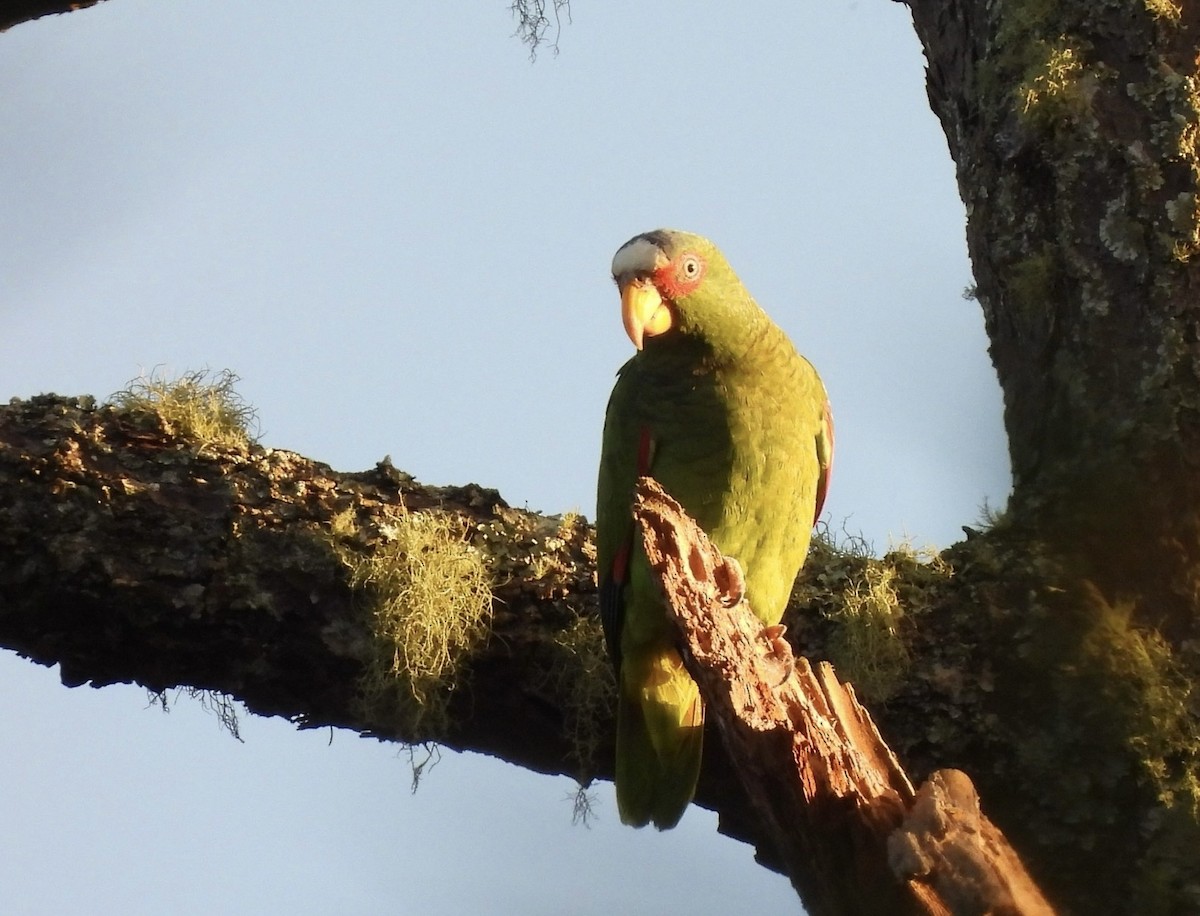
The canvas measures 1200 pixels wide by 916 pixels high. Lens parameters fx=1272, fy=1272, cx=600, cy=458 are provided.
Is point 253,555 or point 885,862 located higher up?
point 253,555

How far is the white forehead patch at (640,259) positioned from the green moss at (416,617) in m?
1.05

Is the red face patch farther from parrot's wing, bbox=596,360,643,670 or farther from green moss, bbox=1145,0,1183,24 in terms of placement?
green moss, bbox=1145,0,1183,24

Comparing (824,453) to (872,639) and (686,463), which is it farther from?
(872,639)

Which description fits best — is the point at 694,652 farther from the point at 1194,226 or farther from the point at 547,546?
the point at 1194,226

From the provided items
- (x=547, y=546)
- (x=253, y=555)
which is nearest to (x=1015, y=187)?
(x=547, y=546)

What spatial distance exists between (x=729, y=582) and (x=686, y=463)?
90 cm

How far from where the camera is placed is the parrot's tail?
3.84 m

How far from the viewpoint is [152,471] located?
12.0 ft

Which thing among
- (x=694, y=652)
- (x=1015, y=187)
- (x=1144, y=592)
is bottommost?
(x=694, y=652)

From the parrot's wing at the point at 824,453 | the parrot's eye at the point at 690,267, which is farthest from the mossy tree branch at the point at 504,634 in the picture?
the parrot's eye at the point at 690,267

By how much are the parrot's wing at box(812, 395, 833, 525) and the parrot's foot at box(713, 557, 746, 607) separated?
1.12 metres

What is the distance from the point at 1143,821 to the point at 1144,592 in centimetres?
58

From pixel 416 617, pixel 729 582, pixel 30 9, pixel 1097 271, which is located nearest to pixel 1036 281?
pixel 1097 271

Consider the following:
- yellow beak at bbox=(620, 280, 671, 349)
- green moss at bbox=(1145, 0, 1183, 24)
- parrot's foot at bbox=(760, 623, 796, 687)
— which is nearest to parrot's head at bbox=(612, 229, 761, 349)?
yellow beak at bbox=(620, 280, 671, 349)
